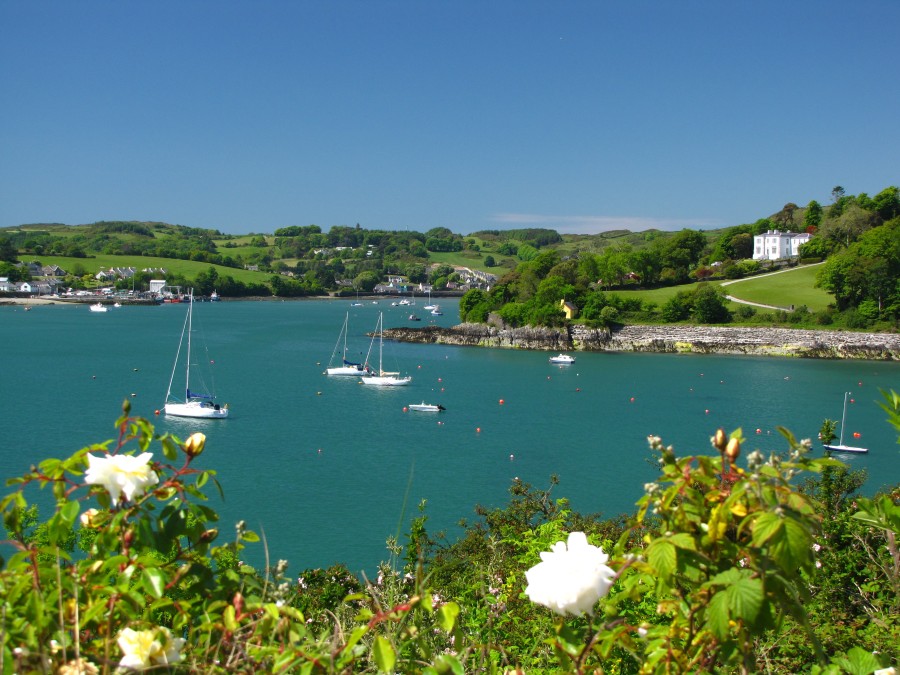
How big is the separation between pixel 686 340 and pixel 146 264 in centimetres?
10651

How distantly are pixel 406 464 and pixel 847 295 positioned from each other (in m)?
44.6

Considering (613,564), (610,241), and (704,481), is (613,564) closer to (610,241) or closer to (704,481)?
(704,481)

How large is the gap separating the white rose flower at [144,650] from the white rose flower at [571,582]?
823 mm

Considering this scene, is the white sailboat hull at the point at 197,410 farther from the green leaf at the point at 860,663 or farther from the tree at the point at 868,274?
the tree at the point at 868,274

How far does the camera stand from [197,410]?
2820 cm

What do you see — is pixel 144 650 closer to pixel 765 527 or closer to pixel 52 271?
pixel 765 527

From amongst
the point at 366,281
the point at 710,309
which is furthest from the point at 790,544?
the point at 366,281

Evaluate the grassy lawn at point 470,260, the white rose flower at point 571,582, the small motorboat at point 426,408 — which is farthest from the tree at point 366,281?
the white rose flower at point 571,582

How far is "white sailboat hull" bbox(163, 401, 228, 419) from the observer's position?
28234mm

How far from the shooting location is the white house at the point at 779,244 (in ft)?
249

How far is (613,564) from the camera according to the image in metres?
1.84

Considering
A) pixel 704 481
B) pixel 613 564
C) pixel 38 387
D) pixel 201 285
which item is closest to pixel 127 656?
pixel 613 564

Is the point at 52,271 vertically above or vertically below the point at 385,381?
above

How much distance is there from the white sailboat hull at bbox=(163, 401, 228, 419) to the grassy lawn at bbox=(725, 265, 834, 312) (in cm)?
4628
